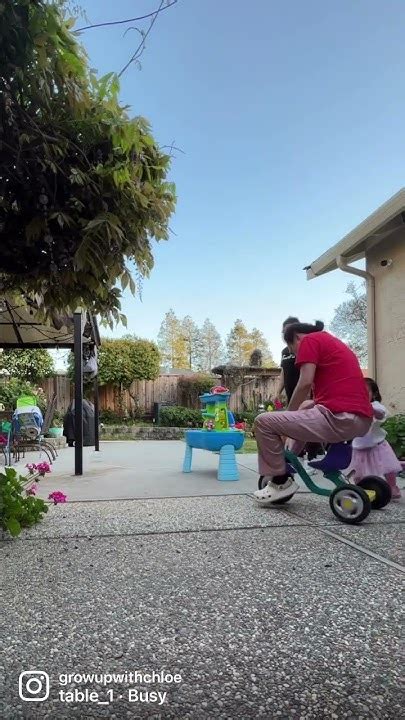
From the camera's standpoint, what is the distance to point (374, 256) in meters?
6.38

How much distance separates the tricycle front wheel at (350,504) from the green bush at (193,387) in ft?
36.9

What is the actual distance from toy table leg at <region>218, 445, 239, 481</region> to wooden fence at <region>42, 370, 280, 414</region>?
900 cm

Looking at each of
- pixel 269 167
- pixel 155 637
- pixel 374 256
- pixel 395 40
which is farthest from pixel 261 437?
pixel 269 167

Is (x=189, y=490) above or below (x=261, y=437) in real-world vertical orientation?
below

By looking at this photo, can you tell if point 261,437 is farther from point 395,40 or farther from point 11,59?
point 395,40

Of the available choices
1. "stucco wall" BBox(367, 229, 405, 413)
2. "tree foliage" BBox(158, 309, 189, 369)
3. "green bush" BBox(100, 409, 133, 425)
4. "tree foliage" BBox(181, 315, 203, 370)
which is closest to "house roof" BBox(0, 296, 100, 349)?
"stucco wall" BBox(367, 229, 405, 413)

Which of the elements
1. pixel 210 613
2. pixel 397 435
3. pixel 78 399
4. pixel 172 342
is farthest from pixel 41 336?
pixel 172 342

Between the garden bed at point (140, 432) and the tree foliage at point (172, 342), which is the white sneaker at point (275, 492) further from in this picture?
the tree foliage at point (172, 342)

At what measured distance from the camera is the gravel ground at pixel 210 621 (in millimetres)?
1349

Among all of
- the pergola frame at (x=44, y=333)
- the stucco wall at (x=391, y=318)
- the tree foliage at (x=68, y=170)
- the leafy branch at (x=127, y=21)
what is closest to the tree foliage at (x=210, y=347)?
the pergola frame at (x=44, y=333)

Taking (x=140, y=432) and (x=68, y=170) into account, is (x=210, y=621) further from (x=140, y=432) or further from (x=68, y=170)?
(x=140, y=432)

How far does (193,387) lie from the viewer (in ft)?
48.7

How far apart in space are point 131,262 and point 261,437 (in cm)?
162

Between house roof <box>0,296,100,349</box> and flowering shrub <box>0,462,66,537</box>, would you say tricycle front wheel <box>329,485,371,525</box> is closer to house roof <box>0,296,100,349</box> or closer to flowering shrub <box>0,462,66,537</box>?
flowering shrub <box>0,462,66,537</box>
